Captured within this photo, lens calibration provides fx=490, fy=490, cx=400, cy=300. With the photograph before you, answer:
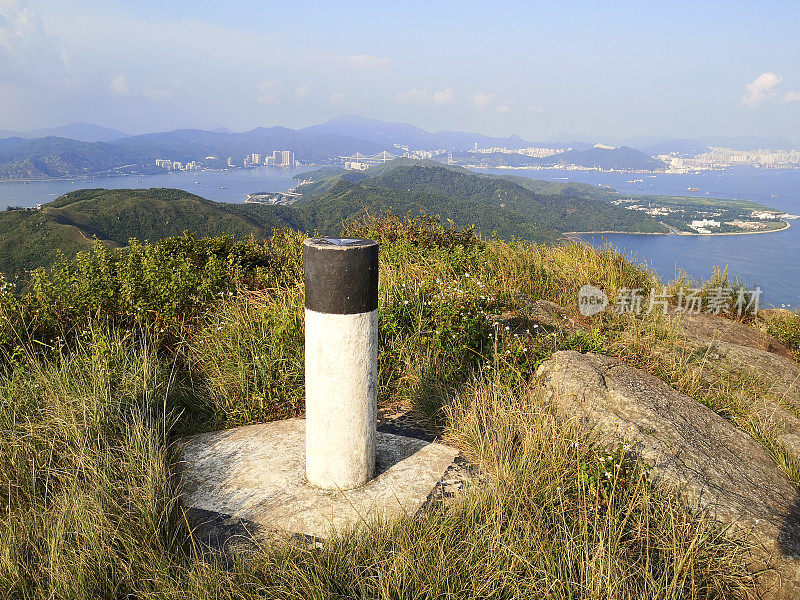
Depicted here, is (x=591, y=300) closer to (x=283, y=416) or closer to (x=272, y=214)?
(x=283, y=416)

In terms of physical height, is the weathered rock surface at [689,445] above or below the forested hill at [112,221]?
above

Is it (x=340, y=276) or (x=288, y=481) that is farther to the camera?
(x=288, y=481)

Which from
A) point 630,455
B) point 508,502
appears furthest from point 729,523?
point 508,502

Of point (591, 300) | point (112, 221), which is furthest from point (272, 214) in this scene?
point (591, 300)

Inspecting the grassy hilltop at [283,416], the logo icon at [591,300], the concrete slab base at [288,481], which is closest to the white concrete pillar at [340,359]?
the concrete slab base at [288,481]

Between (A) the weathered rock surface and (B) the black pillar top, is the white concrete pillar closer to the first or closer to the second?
(B) the black pillar top

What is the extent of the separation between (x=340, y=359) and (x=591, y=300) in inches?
217

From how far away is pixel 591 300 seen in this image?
723cm

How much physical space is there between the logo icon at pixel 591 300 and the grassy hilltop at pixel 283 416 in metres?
0.45

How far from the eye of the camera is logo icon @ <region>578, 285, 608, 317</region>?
22.4ft

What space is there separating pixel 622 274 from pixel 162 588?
26.0 feet

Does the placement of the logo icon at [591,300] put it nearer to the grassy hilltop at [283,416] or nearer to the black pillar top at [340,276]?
the grassy hilltop at [283,416]

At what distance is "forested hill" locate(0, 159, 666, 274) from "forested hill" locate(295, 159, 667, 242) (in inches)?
7.3

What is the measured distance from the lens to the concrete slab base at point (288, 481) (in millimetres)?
2600
